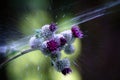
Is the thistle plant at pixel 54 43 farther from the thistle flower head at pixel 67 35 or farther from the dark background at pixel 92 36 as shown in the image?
the dark background at pixel 92 36

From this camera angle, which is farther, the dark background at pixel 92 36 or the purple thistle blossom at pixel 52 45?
the dark background at pixel 92 36

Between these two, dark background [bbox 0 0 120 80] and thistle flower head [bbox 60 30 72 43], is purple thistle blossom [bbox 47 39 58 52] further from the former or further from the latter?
dark background [bbox 0 0 120 80]

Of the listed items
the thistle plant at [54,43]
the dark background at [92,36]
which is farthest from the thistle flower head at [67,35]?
the dark background at [92,36]

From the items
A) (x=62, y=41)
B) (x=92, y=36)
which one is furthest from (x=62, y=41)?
(x=92, y=36)

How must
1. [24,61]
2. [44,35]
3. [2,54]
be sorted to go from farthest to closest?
[24,61]
[2,54]
[44,35]

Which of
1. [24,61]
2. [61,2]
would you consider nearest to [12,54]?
[24,61]

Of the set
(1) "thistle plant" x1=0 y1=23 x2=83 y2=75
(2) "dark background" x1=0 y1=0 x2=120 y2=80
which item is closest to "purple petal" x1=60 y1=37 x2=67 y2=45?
(1) "thistle plant" x1=0 y1=23 x2=83 y2=75

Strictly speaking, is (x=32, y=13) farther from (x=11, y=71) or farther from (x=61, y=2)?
(x=11, y=71)

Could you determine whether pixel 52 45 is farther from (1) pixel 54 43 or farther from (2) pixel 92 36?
(2) pixel 92 36
